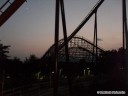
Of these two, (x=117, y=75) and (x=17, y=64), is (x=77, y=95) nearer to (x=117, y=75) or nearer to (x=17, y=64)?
(x=117, y=75)

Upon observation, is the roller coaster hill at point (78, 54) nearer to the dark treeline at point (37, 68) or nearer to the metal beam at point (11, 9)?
the dark treeline at point (37, 68)

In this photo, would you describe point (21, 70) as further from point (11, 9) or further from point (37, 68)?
point (11, 9)

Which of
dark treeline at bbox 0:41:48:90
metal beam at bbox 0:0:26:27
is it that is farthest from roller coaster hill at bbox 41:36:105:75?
metal beam at bbox 0:0:26:27

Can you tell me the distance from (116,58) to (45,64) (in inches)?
540

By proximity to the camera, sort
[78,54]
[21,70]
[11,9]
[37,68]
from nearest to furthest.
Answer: [11,9]
[21,70]
[37,68]
[78,54]

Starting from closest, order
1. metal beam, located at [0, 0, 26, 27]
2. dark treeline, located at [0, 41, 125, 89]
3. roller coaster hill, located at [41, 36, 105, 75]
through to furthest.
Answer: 1. metal beam, located at [0, 0, 26, 27]
2. dark treeline, located at [0, 41, 125, 89]
3. roller coaster hill, located at [41, 36, 105, 75]

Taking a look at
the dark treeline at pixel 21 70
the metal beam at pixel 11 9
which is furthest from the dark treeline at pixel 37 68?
the metal beam at pixel 11 9

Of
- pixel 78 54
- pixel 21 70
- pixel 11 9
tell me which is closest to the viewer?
pixel 11 9

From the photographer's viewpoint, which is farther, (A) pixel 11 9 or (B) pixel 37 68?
(B) pixel 37 68

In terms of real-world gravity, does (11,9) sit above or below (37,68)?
above

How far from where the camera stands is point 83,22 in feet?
73.7

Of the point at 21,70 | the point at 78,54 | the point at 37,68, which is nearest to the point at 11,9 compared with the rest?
the point at 21,70

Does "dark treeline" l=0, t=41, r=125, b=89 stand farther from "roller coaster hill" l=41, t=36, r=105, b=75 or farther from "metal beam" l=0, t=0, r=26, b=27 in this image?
"metal beam" l=0, t=0, r=26, b=27

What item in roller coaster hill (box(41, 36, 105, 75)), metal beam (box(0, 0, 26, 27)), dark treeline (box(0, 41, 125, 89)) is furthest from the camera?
roller coaster hill (box(41, 36, 105, 75))
